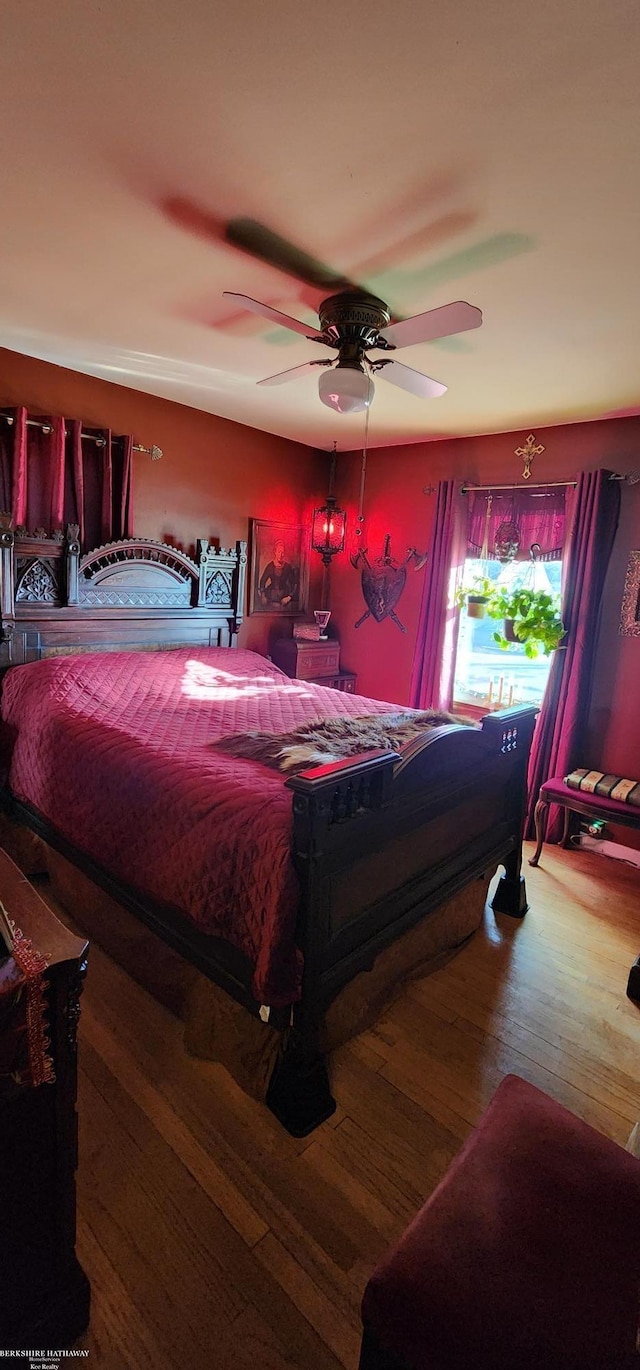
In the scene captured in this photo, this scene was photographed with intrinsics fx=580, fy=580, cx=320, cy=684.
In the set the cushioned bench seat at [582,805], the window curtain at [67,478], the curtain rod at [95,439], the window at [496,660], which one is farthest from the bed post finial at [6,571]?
the cushioned bench seat at [582,805]

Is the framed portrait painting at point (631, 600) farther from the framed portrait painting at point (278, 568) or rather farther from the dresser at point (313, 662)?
the framed portrait painting at point (278, 568)

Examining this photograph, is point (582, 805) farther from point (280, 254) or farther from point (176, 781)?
point (280, 254)

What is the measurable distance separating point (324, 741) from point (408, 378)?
1.48 m

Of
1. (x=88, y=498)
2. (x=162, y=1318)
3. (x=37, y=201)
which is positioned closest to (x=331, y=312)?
(x=37, y=201)

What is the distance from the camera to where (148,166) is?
5.08ft

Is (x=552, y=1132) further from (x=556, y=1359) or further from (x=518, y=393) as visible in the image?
(x=518, y=393)

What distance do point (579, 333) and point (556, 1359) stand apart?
292 cm

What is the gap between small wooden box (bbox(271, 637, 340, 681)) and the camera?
4684 millimetres

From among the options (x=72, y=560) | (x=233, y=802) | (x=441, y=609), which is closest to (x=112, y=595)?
(x=72, y=560)

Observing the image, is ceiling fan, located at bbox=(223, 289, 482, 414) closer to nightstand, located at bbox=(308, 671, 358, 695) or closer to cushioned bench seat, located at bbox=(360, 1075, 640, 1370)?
cushioned bench seat, located at bbox=(360, 1075, 640, 1370)

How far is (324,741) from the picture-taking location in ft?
7.72

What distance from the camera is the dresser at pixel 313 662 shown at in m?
4.69

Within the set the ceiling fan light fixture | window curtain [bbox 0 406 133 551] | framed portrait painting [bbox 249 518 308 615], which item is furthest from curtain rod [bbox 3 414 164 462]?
the ceiling fan light fixture

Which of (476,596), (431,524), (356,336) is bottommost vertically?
(476,596)
